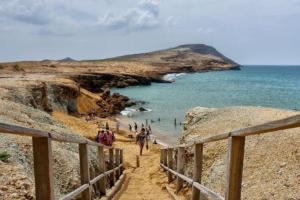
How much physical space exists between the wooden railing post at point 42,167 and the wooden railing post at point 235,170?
1859mm

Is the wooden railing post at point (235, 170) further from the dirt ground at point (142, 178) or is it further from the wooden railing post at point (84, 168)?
the dirt ground at point (142, 178)

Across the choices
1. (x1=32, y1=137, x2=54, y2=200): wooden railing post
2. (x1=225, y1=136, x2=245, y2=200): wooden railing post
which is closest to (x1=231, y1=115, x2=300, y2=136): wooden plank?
(x1=225, y1=136, x2=245, y2=200): wooden railing post

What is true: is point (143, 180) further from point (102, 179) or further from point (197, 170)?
point (197, 170)

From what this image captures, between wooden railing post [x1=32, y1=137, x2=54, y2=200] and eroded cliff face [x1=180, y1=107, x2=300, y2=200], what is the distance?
12.6 feet

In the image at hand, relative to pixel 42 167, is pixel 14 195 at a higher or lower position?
lower

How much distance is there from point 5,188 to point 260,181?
432cm

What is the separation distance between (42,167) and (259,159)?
559 centimetres

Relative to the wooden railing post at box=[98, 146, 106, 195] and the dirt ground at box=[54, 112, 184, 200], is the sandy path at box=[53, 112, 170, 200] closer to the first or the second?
the dirt ground at box=[54, 112, 184, 200]

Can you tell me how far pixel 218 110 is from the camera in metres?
15.2

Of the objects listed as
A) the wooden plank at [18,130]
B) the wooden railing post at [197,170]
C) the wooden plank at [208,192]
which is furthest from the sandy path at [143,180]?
the wooden plank at [18,130]

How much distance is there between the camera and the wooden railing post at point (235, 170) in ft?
15.5

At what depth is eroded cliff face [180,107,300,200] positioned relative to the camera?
739 centimetres

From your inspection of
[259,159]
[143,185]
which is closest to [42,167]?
[259,159]

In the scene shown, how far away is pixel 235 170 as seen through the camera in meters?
4.73
